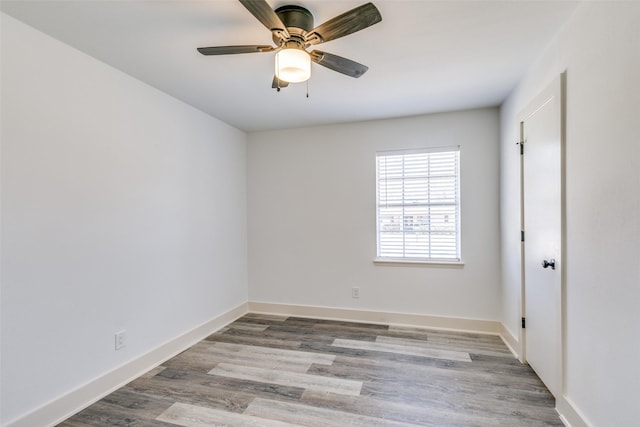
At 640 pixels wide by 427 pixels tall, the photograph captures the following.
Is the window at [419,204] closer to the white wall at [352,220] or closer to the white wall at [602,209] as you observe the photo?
the white wall at [352,220]

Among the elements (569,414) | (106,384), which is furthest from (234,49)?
(569,414)

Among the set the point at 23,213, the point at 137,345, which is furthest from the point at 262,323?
the point at 23,213

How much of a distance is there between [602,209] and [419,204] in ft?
6.86

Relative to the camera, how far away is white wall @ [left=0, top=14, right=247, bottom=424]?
1.83 metres

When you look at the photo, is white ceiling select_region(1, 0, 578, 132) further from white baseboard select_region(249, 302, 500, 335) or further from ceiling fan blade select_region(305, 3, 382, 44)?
white baseboard select_region(249, 302, 500, 335)

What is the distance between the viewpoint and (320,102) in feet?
10.3

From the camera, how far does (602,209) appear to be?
61.5 inches

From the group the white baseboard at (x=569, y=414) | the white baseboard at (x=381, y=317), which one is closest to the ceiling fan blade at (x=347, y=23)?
the white baseboard at (x=569, y=414)

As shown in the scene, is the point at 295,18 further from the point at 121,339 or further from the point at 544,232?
the point at 121,339

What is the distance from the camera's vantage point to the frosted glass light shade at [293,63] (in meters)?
1.71

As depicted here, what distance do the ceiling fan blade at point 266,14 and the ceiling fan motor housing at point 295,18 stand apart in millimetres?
56

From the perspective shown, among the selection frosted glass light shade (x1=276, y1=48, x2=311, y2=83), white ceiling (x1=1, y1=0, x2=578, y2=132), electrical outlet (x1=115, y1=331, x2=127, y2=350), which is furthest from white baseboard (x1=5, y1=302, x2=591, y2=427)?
frosted glass light shade (x1=276, y1=48, x2=311, y2=83)

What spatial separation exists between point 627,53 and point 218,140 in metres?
3.51

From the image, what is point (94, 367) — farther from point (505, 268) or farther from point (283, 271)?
point (505, 268)
